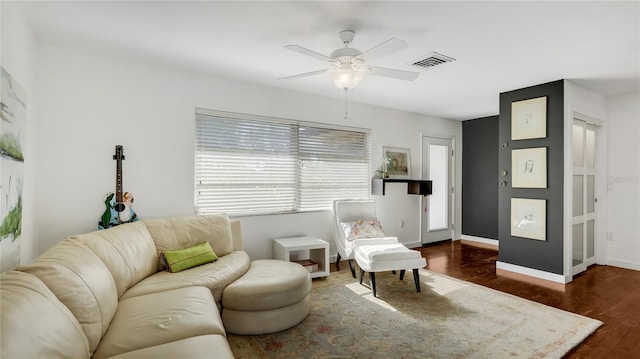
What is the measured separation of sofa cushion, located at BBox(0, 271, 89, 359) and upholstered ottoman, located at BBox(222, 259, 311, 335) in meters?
1.11

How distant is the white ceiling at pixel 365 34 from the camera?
2.17 m

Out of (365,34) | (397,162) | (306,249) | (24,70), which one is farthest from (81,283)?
(397,162)

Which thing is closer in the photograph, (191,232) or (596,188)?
(191,232)

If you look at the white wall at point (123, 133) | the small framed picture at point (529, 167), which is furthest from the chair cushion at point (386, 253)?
the small framed picture at point (529, 167)

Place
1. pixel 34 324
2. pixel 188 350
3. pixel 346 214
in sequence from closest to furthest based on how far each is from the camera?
1. pixel 34 324
2. pixel 188 350
3. pixel 346 214

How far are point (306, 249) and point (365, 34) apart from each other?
243cm

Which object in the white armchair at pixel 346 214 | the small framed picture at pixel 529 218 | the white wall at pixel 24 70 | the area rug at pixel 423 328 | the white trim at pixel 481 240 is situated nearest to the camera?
the white wall at pixel 24 70

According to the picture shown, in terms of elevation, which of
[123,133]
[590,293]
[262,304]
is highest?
[123,133]

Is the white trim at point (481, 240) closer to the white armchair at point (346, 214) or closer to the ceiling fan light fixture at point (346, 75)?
the white armchair at point (346, 214)

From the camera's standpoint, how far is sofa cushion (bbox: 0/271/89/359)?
1.07 metres

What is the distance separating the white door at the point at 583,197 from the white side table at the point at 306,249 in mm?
3178

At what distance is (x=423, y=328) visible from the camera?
8.50 ft

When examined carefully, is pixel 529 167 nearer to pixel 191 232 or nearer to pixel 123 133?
pixel 191 232

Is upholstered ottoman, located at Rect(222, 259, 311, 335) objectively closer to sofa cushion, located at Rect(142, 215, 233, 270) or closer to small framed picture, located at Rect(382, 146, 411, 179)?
sofa cushion, located at Rect(142, 215, 233, 270)
